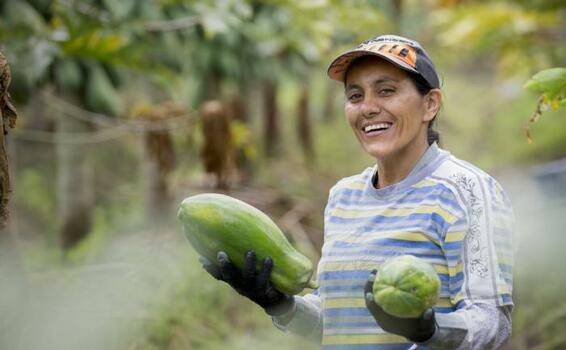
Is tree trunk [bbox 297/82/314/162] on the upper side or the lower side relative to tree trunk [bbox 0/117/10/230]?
lower

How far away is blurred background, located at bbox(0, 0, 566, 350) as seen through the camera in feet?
15.0

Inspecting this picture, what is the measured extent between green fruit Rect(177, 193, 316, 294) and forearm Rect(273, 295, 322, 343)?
10 centimetres

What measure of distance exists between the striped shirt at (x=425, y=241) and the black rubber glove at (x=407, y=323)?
7 cm

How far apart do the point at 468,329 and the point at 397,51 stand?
2.33 ft

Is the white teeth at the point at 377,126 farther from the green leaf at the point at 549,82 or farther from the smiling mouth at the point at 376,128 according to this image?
the green leaf at the point at 549,82

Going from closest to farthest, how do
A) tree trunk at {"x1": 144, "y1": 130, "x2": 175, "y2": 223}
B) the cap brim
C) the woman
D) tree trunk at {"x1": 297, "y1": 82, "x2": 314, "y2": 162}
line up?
the woman
the cap brim
tree trunk at {"x1": 144, "y1": 130, "x2": 175, "y2": 223}
tree trunk at {"x1": 297, "y1": 82, "x2": 314, "y2": 162}

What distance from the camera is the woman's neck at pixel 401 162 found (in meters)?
1.97

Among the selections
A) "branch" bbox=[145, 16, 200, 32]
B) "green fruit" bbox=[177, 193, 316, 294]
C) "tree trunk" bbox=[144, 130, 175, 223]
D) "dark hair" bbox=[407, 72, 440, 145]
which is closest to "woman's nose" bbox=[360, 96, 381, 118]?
"dark hair" bbox=[407, 72, 440, 145]

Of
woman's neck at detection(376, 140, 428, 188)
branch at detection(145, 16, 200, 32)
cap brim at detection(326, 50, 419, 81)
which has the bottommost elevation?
woman's neck at detection(376, 140, 428, 188)

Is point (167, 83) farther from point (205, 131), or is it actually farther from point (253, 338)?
point (253, 338)

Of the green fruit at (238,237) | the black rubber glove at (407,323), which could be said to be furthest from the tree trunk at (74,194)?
the black rubber glove at (407,323)

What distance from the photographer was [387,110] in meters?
1.92

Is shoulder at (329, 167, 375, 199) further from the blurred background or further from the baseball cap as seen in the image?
the blurred background

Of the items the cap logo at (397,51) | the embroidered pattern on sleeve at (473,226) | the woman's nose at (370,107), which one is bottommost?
the embroidered pattern on sleeve at (473,226)
